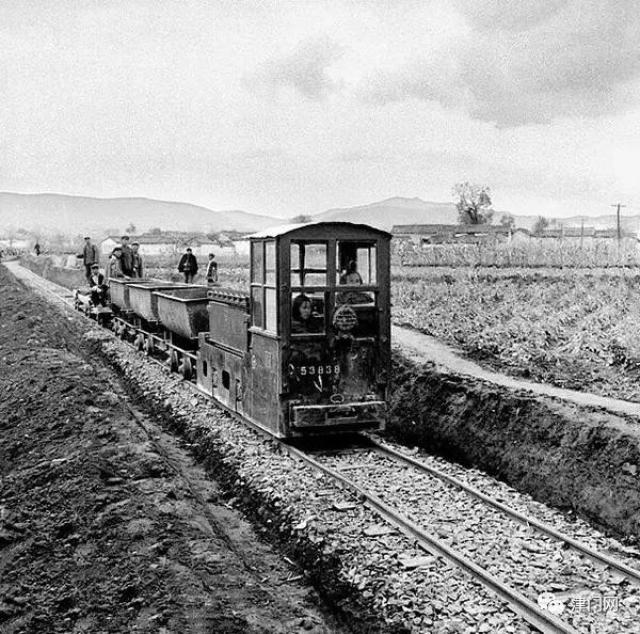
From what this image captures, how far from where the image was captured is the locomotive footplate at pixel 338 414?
34.4ft

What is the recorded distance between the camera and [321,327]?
35.3 feet

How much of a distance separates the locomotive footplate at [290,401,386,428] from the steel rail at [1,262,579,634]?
1.57ft

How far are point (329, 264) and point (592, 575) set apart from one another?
5179 millimetres

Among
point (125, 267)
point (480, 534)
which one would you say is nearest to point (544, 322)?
point (480, 534)

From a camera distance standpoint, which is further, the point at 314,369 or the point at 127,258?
the point at 127,258

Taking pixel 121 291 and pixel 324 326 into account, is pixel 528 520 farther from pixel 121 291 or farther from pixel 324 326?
pixel 121 291

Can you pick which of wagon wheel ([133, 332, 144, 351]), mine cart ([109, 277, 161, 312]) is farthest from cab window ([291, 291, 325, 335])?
mine cart ([109, 277, 161, 312])

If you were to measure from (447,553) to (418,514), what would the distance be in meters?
1.28

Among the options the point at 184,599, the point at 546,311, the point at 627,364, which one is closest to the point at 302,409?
the point at 184,599

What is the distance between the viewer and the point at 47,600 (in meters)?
6.11

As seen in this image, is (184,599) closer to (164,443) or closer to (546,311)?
(164,443)

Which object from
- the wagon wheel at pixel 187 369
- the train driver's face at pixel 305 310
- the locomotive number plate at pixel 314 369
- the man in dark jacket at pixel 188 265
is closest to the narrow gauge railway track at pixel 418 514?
the locomotive number plate at pixel 314 369

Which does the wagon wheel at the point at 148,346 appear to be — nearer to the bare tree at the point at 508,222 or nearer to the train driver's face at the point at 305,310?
the train driver's face at the point at 305,310

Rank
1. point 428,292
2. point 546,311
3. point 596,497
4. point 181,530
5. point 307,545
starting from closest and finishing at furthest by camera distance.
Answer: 1. point 181,530
2. point 307,545
3. point 596,497
4. point 546,311
5. point 428,292
